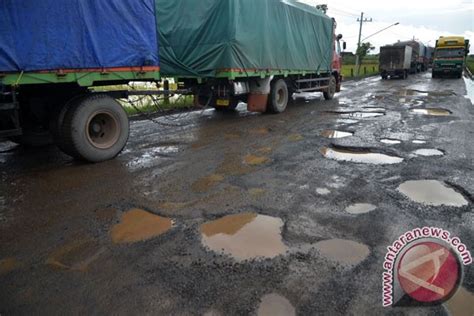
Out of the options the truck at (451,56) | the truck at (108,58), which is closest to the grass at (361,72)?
the truck at (451,56)

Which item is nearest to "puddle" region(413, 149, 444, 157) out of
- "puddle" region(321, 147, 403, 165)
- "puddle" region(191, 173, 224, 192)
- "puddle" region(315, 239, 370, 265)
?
"puddle" region(321, 147, 403, 165)

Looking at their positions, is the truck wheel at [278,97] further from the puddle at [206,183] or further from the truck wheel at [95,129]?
the puddle at [206,183]

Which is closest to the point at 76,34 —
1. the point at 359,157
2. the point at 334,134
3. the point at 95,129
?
the point at 95,129

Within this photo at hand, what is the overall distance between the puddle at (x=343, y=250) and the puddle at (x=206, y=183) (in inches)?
74.7

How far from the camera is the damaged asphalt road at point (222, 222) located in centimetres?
267

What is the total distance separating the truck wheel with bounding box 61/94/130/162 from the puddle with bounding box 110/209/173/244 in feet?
7.10

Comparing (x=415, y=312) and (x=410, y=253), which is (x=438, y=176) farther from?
(x=415, y=312)

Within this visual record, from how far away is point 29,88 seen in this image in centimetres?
577

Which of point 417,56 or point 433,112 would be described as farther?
point 417,56

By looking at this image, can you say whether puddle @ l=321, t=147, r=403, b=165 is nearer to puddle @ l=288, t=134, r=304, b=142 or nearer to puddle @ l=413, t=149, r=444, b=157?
puddle @ l=413, t=149, r=444, b=157

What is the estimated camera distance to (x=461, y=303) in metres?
2.60

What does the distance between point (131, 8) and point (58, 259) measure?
175 inches

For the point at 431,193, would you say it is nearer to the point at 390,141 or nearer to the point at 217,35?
the point at 390,141

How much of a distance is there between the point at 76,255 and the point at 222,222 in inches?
56.0
